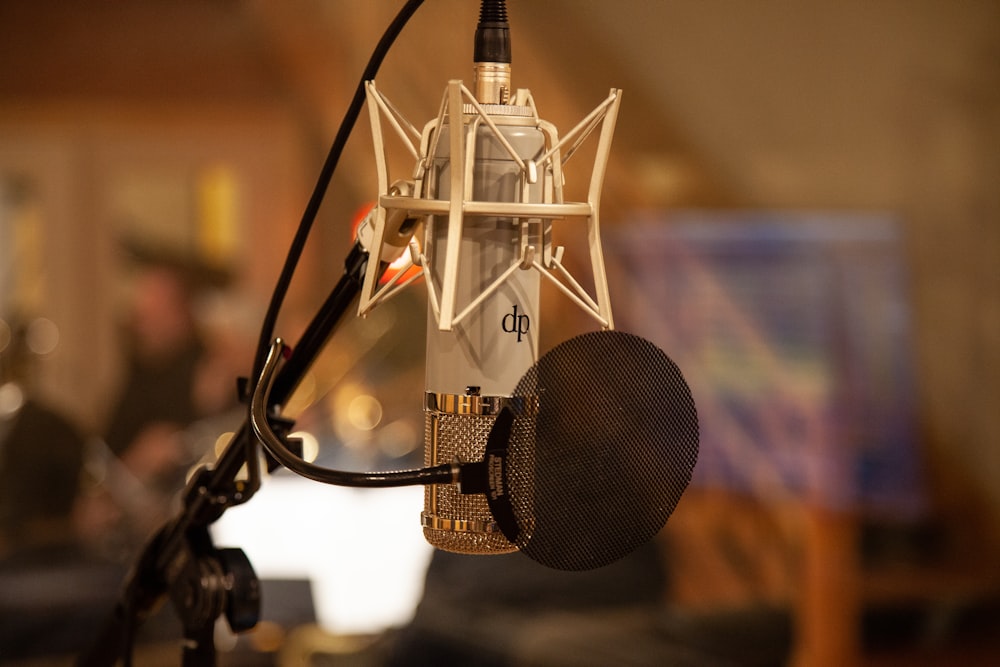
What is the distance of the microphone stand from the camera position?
2.43 ft

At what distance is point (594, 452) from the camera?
63 cm

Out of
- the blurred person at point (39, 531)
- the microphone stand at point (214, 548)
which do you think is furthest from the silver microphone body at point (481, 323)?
the blurred person at point (39, 531)

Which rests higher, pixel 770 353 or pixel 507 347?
pixel 507 347

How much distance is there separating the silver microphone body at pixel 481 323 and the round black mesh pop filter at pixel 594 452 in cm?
2

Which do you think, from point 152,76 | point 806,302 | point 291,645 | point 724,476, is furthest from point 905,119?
point 152,76

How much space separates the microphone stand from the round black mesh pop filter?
162mm

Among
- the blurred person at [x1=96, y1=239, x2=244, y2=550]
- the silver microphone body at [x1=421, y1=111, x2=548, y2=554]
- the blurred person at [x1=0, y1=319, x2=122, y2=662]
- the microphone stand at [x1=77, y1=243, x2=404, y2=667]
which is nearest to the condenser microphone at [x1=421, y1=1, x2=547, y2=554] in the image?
the silver microphone body at [x1=421, y1=111, x2=548, y2=554]

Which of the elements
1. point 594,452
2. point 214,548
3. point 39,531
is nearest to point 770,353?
point 39,531

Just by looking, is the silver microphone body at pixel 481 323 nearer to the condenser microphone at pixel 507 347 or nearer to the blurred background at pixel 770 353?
the condenser microphone at pixel 507 347

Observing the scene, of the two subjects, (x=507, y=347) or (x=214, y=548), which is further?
(x=214, y=548)

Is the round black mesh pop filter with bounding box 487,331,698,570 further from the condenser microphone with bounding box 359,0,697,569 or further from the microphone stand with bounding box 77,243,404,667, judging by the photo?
the microphone stand with bounding box 77,243,404,667

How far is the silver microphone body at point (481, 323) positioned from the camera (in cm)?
62

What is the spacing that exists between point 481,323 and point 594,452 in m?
0.09

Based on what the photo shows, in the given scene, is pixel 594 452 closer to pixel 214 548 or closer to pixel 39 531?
pixel 214 548
